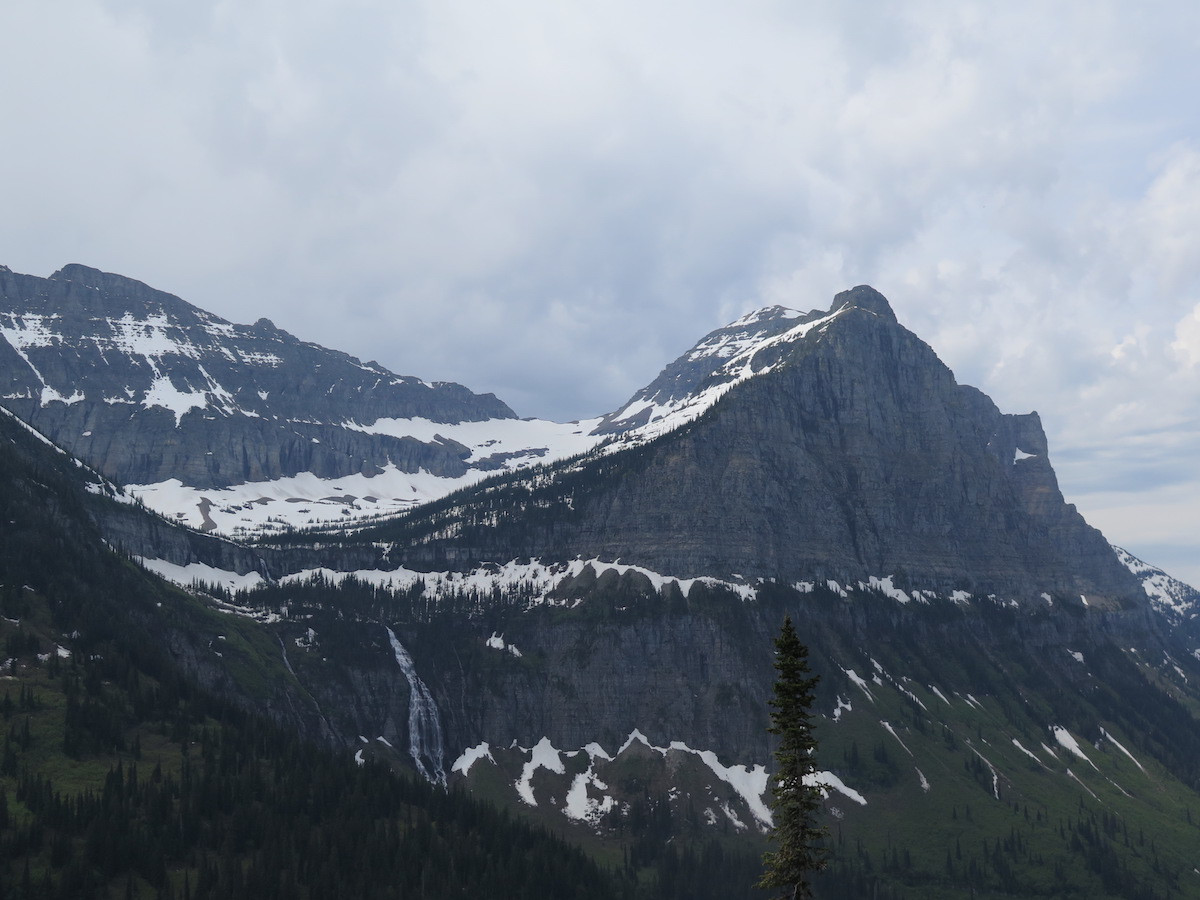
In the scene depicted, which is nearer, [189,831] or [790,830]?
[790,830]

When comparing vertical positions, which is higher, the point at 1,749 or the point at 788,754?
the point at 788,754

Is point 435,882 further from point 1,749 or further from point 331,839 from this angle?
point 1,749

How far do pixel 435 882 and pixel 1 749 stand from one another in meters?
78.6

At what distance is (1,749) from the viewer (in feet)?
641

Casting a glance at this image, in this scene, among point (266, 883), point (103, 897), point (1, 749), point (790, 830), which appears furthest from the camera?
point (1, 749)

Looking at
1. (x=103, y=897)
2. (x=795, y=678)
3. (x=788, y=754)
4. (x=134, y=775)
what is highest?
(x=795, y=678)

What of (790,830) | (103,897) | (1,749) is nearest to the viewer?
(790,830)

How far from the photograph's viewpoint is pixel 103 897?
169625mm

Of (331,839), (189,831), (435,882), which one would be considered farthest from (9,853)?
(435,882)

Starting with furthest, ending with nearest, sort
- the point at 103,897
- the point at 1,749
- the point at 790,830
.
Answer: the point at 1,749
the point at 103,897
the point at 790,830

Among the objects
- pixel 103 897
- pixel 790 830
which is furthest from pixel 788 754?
pixel 103 897

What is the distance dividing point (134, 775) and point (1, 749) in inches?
894

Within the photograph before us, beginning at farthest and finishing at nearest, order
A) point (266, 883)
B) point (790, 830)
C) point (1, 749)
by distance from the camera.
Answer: point (1, 749) → point (266, 883) → point (790, 830)

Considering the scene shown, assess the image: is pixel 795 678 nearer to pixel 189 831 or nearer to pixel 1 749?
pixel 189 831
